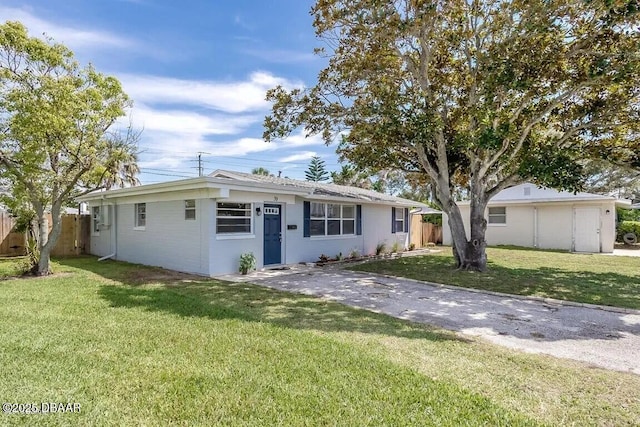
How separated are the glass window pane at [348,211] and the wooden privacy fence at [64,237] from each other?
11.6 m

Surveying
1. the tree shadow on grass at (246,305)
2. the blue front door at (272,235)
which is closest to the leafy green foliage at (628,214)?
the blue front door at (272,235)

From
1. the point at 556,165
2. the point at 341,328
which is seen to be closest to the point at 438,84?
the point at 556,165

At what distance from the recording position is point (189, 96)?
→ 1641 centimetres

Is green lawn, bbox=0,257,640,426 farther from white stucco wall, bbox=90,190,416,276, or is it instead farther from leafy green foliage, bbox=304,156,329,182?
leafy green foliage, bbox=304,156,329,182

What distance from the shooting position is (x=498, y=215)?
72.9 ft

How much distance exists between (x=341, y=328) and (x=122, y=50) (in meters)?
10.7

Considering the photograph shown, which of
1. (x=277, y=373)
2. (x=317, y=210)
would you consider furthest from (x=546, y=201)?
(x=277, y=373)

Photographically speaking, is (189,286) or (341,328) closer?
(341,328)

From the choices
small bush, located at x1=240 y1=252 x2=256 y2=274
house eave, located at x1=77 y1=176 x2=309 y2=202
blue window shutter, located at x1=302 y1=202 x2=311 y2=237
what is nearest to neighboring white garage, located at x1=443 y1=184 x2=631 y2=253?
blue window shutter, located at x1=302 y1=202 x2=311 y2=237

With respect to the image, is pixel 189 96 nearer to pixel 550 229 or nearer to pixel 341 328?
pixel 341 328

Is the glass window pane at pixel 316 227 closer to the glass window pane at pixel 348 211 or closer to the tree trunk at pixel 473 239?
the glass window pane at pixel 348 211

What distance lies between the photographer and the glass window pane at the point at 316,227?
13.8 meters

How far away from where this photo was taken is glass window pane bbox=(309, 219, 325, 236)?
13761 mm

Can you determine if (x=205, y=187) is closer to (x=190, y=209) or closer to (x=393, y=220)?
(x=190, y=209)
